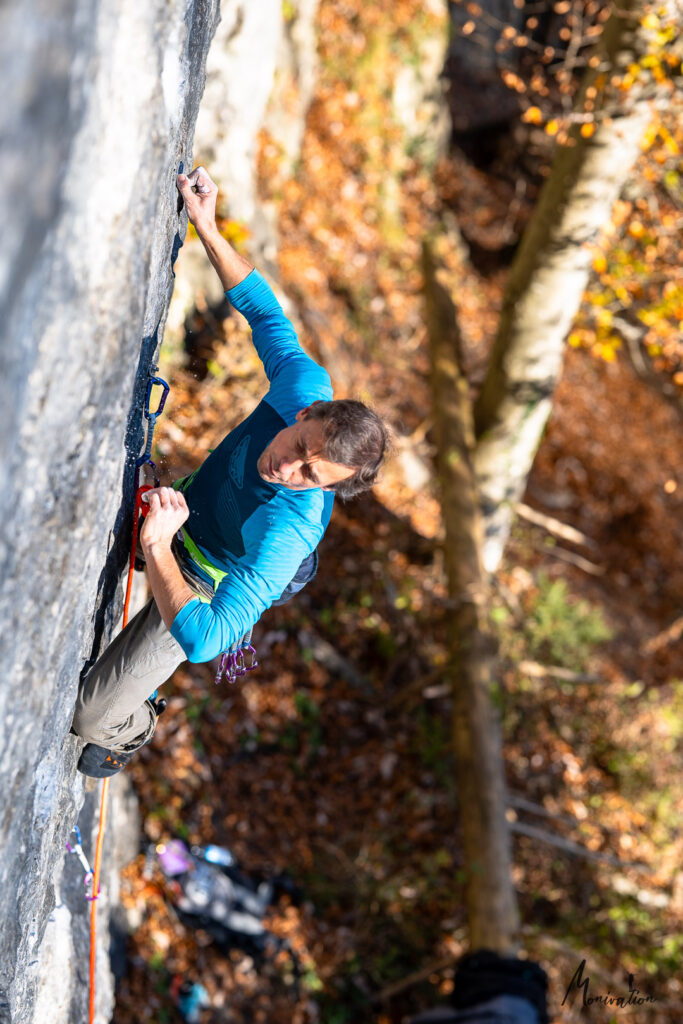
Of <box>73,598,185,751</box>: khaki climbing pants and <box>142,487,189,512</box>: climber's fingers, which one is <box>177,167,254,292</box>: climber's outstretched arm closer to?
<box>142,487,189,512</box>: climber's fingers

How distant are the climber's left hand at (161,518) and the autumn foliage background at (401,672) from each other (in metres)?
0.58

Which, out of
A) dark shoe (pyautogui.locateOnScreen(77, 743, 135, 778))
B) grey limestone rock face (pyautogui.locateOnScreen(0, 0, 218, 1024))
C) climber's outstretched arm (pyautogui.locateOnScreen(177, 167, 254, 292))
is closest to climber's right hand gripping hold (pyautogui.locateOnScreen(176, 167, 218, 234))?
climber's outstretched arm (pyautogui.locateOnScreen(177, 167, 254, 292))

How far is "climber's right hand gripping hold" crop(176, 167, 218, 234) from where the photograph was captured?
289 cm

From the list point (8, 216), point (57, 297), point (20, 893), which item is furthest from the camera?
point (20, 893)

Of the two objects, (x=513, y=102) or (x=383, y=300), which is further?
(x=513, y=102)

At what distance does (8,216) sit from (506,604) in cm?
678

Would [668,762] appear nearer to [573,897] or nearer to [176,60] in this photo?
[573,897]

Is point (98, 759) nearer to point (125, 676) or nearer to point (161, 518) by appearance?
point (125, 676)

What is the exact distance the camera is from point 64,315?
183 cm

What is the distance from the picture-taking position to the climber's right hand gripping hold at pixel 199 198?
9.49 feet

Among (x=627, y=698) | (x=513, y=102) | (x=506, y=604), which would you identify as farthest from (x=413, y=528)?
(x=513, y=102)

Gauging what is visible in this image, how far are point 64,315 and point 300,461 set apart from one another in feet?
3.36

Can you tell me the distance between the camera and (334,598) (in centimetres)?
712

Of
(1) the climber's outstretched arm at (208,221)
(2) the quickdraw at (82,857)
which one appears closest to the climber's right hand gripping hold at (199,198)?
(1) the climber's outstretched arm at (208,221)
